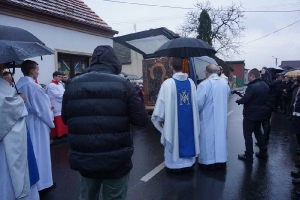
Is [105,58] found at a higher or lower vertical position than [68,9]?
lower

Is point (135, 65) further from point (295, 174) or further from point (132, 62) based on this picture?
point (295, 174)

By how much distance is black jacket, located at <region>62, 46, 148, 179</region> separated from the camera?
2154mm

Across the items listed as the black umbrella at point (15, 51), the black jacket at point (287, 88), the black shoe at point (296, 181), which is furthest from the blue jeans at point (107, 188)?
the black jacket at point (287, 88)

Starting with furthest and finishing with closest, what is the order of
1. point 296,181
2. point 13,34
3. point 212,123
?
point 212,123
point 296,181
point 13,34

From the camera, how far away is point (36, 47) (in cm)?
284

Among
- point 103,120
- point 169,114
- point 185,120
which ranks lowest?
point 185,120

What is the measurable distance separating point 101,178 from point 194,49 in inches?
195

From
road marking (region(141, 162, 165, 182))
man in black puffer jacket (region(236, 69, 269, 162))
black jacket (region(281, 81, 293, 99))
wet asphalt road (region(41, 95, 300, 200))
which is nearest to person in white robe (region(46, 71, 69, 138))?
wet asphalt road (region(41, 95, 300, 200))

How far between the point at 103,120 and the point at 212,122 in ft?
10.0

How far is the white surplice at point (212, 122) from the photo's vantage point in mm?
4734

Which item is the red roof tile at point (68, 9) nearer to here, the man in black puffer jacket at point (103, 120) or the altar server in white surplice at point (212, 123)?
the altar server in white surplice at point (212, 123)

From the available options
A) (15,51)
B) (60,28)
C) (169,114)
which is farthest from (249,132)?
(60,28)

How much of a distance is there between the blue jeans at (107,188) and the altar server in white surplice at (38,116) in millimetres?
1739

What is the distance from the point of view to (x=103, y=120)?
2.15 metres
